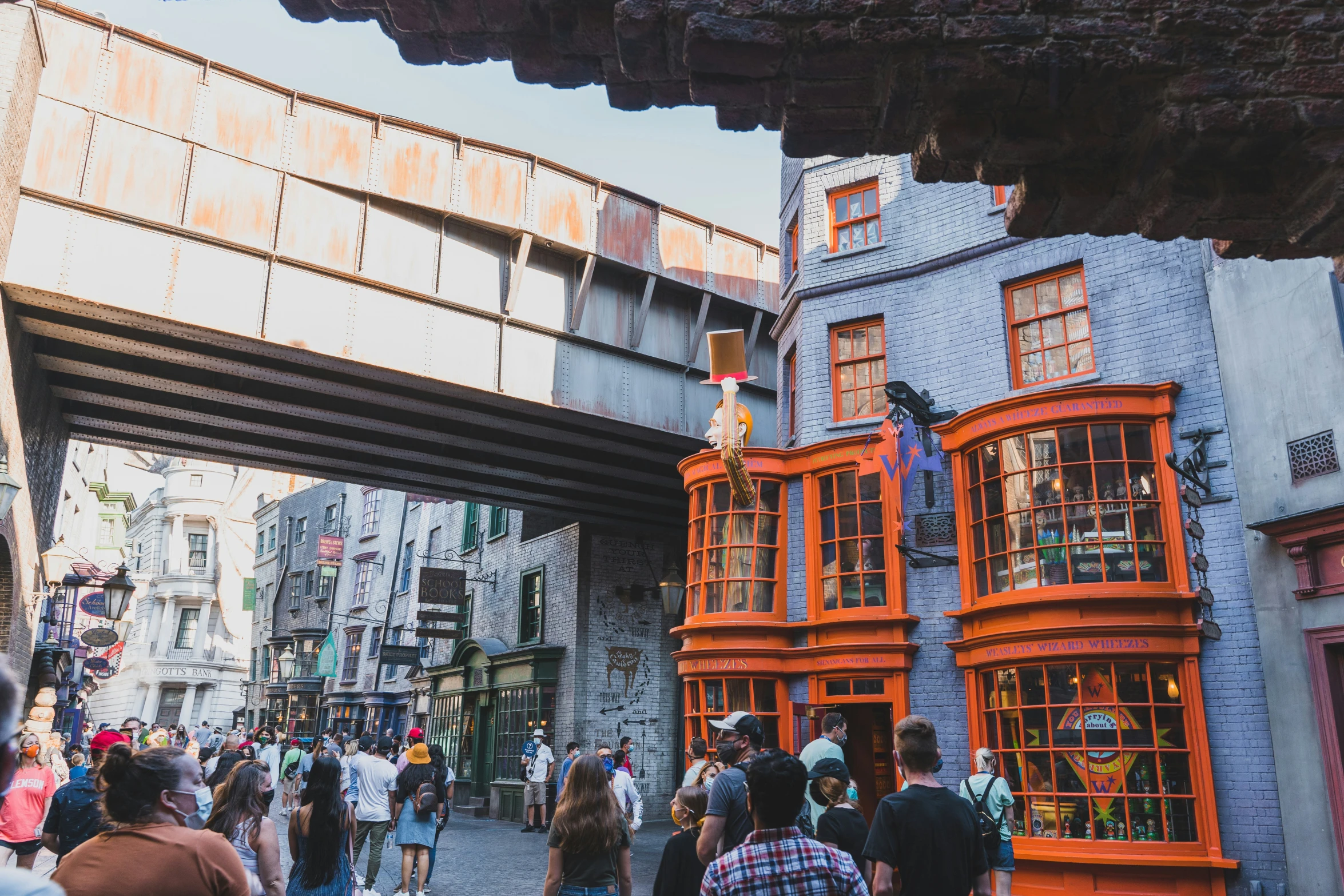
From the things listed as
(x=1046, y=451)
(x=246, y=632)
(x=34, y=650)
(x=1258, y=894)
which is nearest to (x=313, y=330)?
(x=34, y=650)

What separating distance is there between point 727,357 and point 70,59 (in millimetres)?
11312

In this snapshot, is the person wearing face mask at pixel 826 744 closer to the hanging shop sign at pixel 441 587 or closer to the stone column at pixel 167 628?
the hanging shop sign at pixel 441 587

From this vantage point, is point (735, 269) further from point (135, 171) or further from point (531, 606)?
point (135, 171)

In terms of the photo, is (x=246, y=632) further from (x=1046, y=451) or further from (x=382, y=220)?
(x=1046, y=451)

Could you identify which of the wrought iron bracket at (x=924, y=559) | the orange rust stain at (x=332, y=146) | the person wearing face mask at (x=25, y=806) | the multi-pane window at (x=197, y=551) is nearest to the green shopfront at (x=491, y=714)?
the wrought iron bracket at (x=924, y=559)

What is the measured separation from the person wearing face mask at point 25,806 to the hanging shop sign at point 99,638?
1080 centimetres

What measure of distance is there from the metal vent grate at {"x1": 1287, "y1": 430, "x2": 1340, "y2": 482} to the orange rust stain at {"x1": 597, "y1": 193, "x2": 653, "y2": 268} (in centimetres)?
1259

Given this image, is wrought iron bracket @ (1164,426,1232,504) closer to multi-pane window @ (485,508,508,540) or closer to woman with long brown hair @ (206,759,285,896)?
woman with long brown hair @ (206,759,285,896)

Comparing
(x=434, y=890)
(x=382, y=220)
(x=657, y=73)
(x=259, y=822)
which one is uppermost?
(x=382, y=220)

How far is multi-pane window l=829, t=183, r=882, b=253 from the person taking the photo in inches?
655

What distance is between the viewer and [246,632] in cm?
6184

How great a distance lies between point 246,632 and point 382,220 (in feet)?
170

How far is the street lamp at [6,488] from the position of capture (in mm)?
11969

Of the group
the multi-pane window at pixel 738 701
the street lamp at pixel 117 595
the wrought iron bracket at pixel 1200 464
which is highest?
the wrought iron bracket at pixel 1200 464
